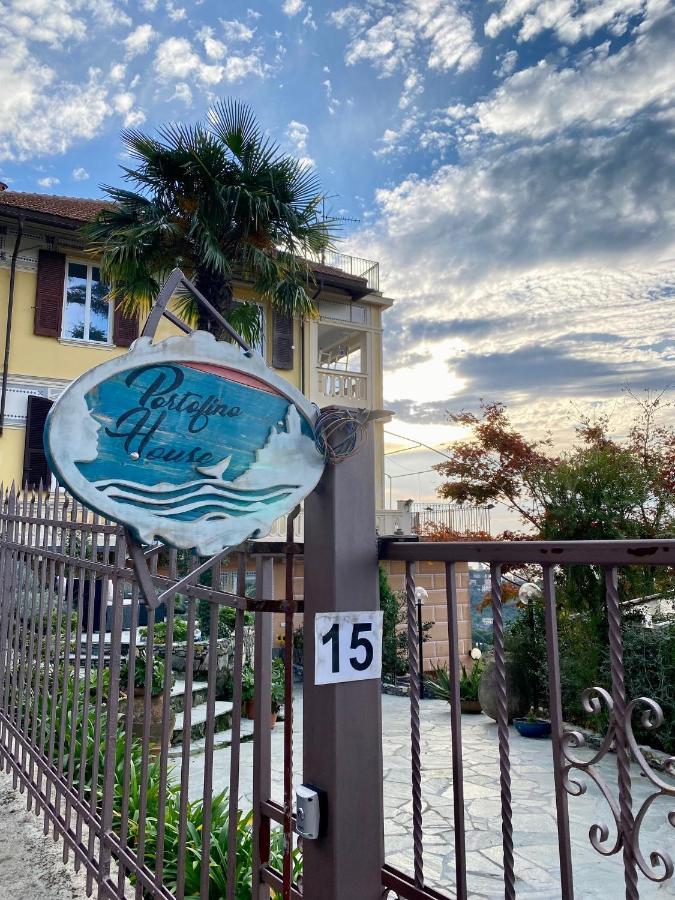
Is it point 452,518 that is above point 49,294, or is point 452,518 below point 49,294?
below

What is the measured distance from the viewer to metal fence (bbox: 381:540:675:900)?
1.01 meters

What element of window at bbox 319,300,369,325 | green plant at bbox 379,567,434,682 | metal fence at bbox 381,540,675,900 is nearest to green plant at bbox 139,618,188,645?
green plant at bbox 379,567,434,682

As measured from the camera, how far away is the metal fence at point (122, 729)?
5.90ft

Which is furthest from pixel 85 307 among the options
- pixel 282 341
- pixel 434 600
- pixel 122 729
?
pixel 122 729

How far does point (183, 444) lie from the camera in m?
1.41

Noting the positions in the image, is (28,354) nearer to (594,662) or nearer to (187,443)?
(594,662)

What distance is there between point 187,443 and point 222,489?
0.14 metres

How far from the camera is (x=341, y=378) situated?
1666cm

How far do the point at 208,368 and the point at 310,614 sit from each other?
28.6 inches

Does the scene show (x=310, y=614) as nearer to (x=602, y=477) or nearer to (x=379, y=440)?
(x=602, y=477)

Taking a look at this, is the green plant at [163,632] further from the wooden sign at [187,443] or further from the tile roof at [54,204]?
the tile roof at [54,204]

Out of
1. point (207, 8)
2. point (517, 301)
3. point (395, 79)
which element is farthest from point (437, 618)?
point (207, 8)

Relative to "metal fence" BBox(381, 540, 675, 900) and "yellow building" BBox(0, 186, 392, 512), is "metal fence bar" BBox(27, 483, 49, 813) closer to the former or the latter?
"metal fence" BBox(381, 540, 675, 900)

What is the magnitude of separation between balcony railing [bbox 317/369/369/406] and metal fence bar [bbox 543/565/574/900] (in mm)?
15446
